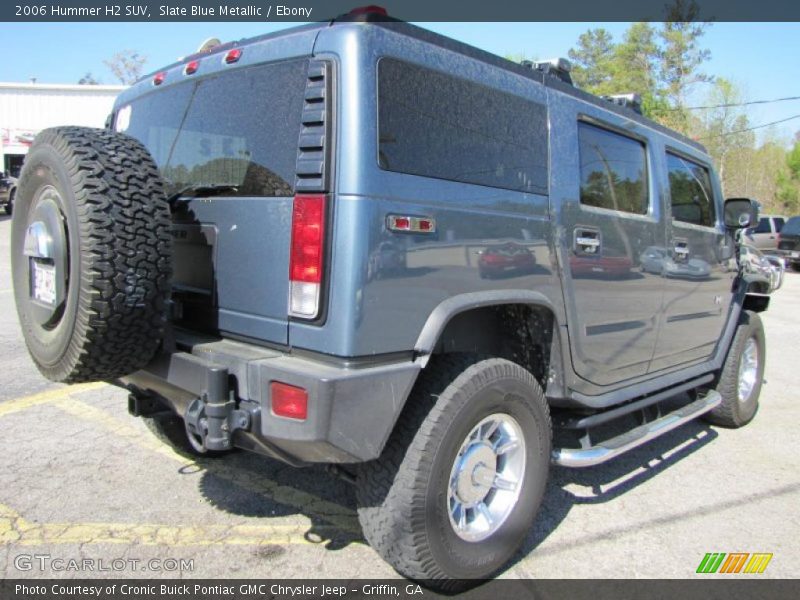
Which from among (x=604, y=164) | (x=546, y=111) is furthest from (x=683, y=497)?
(x=546, y=111)

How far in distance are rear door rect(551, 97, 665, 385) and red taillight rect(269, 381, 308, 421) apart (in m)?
1.49

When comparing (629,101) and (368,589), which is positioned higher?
(629,101)

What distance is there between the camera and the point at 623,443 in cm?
349

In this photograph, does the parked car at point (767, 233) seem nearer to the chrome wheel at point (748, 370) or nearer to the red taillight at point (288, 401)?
the chrome wheel at point (748, 370)

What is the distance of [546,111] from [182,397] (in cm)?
211

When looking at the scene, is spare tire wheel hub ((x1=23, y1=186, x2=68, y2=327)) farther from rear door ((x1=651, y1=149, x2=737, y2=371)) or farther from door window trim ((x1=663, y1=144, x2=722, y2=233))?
door window trim ((x1=663, y1=144, x2=722, y2=233))

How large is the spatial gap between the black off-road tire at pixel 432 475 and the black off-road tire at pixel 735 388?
Answer: 3.05 meters

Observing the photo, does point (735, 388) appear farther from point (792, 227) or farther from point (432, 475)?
point (792, 227)

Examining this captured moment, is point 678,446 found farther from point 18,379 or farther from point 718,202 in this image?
point 18,379

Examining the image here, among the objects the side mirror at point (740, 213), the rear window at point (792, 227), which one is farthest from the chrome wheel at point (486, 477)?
the rear window at point (792, 227)

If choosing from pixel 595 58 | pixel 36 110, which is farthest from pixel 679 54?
pixel 36 110

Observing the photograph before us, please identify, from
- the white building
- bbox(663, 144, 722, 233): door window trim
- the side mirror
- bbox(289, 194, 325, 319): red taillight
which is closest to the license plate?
bbox(289, 194, 325, 319): red taillight

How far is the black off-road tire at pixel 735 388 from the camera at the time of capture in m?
5.08

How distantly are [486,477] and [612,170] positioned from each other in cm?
188
